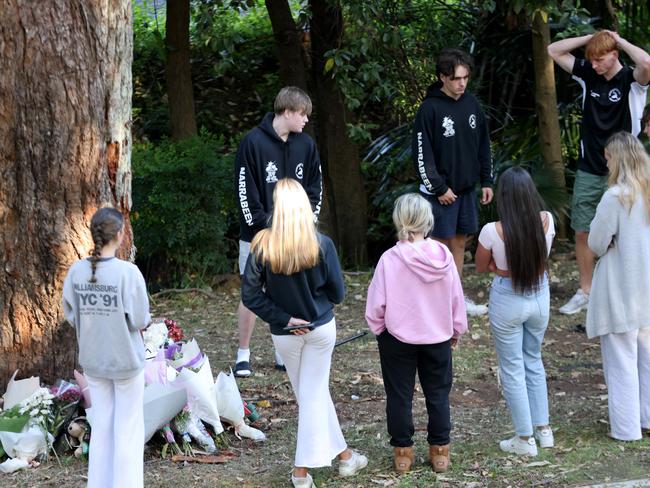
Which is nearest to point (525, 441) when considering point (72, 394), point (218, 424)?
point (218, 424)

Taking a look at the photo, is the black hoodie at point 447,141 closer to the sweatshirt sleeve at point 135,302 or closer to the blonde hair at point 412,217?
the blonde hair at point 412,217

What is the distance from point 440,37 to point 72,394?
7514 millimetres

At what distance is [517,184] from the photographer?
18.1ft

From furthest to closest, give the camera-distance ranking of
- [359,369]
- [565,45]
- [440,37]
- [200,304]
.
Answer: [440,37]
[200,304]
[565,45]
[359,369]

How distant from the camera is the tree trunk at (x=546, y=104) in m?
10.4

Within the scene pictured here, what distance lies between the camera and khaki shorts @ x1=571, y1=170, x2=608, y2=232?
27.6 feet

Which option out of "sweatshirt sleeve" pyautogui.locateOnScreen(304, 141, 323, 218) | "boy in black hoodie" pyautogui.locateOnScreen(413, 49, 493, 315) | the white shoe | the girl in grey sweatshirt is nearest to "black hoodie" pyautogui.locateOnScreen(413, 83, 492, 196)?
"boy in black hoodie" pyautogui.locateOnScreen(413, 49, 493, 315)

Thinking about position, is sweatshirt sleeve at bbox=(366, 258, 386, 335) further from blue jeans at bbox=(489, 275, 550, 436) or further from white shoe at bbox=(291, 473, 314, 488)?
white shoe at bbox=(291, 473, 314, 488)

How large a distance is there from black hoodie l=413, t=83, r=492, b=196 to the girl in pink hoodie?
2.75m

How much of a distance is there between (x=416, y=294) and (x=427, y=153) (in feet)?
9.87

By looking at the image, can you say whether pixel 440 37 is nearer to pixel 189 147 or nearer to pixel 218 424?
pixel 189 147

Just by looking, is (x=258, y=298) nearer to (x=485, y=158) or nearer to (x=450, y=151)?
(x=450, y=151)

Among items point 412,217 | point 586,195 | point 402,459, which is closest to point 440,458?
point 402,459

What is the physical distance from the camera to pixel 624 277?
593 centimetres
